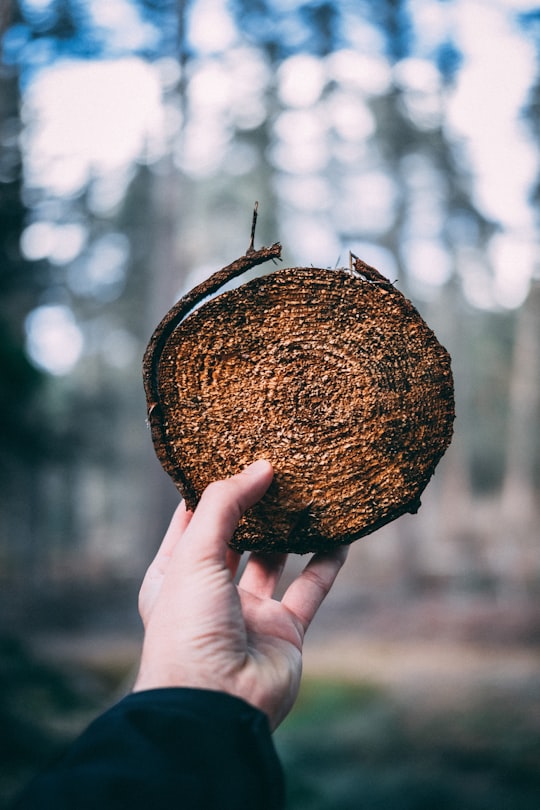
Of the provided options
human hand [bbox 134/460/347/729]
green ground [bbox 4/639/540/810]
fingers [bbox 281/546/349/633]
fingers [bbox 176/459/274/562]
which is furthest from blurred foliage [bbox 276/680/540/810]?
fingers [bbox 176/459/274/562]

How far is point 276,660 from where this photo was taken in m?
1.56

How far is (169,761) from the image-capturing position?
3.63ft

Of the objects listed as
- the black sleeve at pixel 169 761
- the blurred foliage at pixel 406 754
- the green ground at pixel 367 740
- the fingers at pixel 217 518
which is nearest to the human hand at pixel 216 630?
the fingers at pixel 217 518

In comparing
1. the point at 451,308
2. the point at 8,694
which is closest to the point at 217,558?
the point at 8,694

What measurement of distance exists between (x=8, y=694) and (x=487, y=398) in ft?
56.3

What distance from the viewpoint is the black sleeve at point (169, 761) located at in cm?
103

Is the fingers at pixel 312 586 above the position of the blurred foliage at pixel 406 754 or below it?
above

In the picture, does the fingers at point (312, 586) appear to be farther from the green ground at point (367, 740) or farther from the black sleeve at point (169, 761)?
the green ground at point (367, 740)

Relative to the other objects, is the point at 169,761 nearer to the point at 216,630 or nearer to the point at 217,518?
the point at 216,630

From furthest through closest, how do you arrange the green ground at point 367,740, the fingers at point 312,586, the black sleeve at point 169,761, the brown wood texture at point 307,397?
1. the green ground at point 367,740
2. the fingers at point 312,586
3. the brown wood texture at point 307,397
4. the black sleeve at point 169,761

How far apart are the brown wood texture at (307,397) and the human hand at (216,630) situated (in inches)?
6.7

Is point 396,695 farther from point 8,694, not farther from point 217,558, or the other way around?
point 217,558

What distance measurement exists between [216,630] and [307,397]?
719 mm

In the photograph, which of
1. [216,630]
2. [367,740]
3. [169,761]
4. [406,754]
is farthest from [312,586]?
[367,740]
